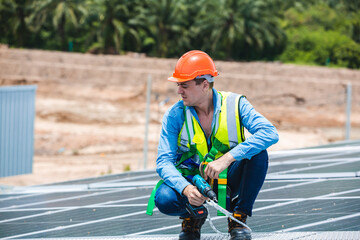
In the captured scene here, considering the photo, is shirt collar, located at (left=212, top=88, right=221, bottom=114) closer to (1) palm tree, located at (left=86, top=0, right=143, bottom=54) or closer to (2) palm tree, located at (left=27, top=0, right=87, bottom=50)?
(1) palm tree, located at (left=86, top=0, right=143, bottom=54)

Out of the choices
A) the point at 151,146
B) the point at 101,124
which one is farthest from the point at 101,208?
the point at 101,124

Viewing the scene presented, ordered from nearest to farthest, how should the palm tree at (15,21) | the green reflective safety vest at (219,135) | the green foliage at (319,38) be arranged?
1. the green reflective safety vest at (219,135)
2. the green foliage at (319,38)
3. the palm tree at (15,21)

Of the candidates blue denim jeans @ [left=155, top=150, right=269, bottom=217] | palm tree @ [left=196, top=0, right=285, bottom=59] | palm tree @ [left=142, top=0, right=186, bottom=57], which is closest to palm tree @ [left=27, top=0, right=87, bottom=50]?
palm tree @ [left=142, top=0, right=186, bottom=57]

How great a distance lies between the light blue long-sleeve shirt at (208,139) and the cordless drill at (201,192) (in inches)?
3.1

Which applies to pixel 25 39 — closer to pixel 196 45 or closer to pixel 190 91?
pixel 196 45

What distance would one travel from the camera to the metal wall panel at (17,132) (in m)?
11.7

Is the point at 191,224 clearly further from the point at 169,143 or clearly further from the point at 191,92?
the point at 191,92

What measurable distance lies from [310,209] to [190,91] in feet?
6.37

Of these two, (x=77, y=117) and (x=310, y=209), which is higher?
(x=310, y=209)

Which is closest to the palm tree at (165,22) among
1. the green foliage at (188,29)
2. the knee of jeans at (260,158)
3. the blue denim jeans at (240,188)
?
the green foliage at (188,29)

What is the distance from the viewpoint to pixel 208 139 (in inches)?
147

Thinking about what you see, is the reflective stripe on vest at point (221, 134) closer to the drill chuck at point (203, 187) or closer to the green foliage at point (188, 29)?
the drill chuck at point (203, 187)

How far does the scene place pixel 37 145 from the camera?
2447 centimetres

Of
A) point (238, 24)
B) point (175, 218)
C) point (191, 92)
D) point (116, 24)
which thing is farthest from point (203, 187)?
point (116, 24)
